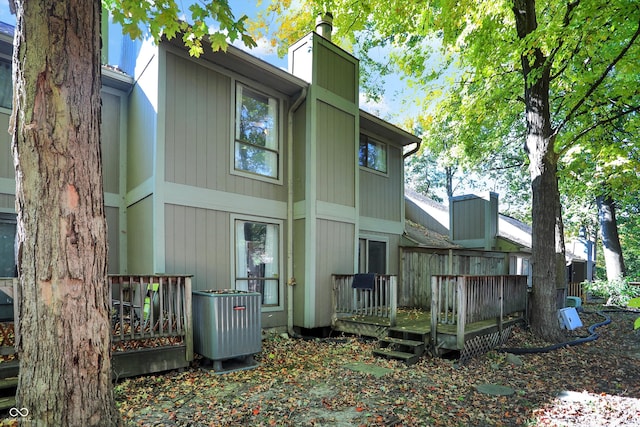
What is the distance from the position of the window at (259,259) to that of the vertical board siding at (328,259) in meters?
0.86

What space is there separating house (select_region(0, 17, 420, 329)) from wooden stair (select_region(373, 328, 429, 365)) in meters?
1.56

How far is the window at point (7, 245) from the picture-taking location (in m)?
5.95

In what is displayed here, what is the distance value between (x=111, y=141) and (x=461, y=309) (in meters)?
7.16

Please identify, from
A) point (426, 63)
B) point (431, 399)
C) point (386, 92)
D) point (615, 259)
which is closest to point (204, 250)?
point (431, 399)

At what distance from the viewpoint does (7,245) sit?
6.02 m

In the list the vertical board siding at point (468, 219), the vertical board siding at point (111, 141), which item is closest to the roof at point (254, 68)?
the vertical board siding at point (111, 141)

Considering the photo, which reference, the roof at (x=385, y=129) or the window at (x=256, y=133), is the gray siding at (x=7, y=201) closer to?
the window at (x=256, y=133)

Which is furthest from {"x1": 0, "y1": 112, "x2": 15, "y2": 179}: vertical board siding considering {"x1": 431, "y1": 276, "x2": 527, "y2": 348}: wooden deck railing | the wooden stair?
{"x1": 431, "y1": 276, "x2": 527, "y2": 348}: wooden deck railing

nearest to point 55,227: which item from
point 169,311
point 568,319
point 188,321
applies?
point 169,311

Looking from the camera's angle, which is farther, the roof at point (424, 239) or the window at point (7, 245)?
the roof at point (424, 239)

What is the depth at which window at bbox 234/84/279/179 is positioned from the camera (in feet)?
24.4

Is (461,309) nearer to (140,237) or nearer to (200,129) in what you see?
(200,129)

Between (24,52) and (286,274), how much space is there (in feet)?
19.9

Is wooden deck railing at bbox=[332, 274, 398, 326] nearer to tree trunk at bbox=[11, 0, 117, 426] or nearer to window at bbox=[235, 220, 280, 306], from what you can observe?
window at bbox=[235, 220, 280, 306]
